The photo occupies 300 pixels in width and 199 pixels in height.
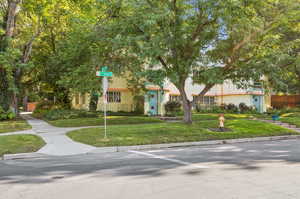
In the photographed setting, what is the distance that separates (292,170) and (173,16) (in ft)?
31.8

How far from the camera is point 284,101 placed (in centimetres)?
3338

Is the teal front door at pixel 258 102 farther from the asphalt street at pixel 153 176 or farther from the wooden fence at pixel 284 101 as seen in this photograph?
the asphalt street at pixel 153 176

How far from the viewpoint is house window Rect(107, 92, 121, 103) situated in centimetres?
2423

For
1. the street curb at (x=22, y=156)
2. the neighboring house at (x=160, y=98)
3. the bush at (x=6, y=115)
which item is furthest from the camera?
the neighboring house at (x=160, y=98)

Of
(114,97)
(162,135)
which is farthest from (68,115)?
(162,135)

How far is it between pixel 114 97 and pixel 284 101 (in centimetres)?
2380

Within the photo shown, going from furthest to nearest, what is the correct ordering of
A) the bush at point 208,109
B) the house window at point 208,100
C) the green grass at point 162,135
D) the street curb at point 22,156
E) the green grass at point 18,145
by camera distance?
the house window at point 208,100, the bush at point 208,109, the green grass at point 162,135, the green grass at point 18,145, the street curb at point 22,156

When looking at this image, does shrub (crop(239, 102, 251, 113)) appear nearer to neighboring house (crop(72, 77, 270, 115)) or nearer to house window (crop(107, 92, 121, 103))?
neighboring house (crop(72, 77, 270, 115))

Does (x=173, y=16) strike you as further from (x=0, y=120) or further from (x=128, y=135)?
(x=0, y=120)

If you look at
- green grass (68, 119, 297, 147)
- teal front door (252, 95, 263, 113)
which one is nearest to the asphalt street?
green grass (68, 119, 297, 147)

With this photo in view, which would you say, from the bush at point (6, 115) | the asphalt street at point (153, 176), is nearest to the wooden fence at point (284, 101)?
the asphalt street at point (153, 176)

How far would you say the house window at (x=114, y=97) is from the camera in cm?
2423

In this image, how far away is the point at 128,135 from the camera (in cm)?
1188

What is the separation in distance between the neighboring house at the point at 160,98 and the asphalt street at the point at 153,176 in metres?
13.3
